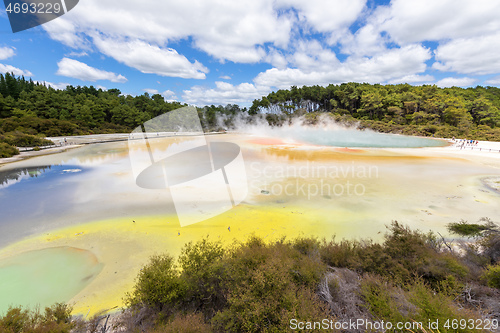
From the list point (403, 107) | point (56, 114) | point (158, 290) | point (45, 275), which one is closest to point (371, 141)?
point (403, 107)

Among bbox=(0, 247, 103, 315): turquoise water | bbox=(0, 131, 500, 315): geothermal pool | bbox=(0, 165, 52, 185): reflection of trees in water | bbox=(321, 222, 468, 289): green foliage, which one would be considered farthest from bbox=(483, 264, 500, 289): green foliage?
bbox=(0, 165, 52, 185): reflection of trees in water

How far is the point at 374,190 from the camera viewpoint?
14203 mm

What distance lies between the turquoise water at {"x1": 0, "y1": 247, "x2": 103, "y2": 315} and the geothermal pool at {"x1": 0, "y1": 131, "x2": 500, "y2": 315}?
32 mm

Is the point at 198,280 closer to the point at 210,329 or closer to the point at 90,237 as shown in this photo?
the point at 210,329

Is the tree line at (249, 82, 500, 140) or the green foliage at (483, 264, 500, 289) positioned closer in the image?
the green foliage at (483, 264, 500, 289)

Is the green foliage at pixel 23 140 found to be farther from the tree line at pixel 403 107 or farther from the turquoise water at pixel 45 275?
the tree line at pixel 403 107

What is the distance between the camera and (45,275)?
22.3ft

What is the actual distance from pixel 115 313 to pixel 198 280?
227 centimetres

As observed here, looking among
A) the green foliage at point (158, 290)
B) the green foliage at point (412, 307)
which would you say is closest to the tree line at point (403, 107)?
the green foliage at point (412, 307)

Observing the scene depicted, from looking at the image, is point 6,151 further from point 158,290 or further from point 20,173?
point 158,290

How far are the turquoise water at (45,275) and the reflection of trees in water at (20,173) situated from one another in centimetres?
1416

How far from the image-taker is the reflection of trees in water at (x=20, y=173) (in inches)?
676

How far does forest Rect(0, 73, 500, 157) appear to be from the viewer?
4653 centimetres

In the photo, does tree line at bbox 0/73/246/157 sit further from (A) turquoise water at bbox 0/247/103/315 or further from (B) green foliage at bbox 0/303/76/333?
(B) green foliage at bbox 0/303/76/333
